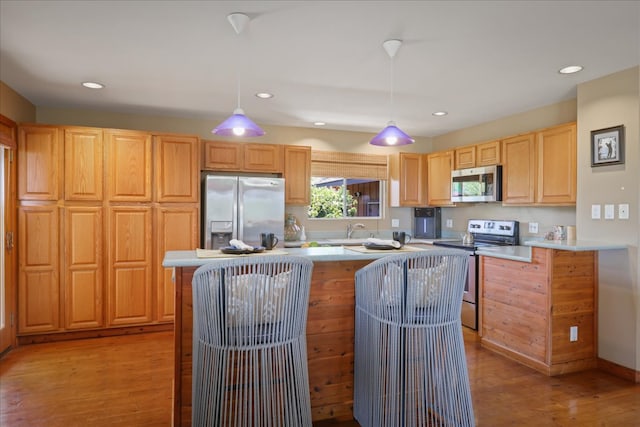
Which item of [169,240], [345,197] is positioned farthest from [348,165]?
[169,240]

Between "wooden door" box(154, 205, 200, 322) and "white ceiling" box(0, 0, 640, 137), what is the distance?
3.82 ft

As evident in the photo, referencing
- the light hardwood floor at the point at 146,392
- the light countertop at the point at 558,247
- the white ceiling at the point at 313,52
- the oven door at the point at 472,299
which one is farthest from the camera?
the oven door at the point at 472,299

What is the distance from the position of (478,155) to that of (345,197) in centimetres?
189

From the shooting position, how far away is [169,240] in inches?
170

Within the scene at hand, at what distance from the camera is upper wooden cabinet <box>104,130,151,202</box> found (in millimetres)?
4125

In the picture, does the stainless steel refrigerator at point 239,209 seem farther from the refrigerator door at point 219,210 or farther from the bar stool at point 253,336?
the bar stool at point 253,336

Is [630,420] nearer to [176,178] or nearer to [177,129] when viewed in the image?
[176,178]

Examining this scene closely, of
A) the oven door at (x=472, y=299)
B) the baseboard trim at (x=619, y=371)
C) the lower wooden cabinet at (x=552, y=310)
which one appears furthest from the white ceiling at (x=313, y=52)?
the baseboard trim at (x=619, y=371)

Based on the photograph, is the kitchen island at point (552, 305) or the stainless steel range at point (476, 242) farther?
the stainless steel range at point (476, 242)

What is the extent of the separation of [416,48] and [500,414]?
2.47 m

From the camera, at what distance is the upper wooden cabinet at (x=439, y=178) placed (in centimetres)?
525

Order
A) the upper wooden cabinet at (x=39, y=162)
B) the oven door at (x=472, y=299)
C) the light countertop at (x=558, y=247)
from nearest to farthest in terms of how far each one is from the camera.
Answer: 1. the light countertop at (x=558, y=247)
2. the upper wooden cabinet at (x=39, y=162)
3. the oven door at (x=472, y=299)

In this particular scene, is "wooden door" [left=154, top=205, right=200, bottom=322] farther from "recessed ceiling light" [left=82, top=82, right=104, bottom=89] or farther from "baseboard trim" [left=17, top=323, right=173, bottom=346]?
"recessed ceiling light" [left=82, top=82, right=104, bottom=89]

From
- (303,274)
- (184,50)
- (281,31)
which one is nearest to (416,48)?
(281,31)
